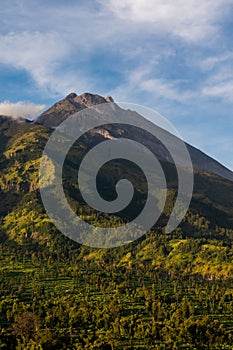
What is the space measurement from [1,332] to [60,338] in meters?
28.8

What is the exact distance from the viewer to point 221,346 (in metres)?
184

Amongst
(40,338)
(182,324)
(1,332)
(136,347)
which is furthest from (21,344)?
(182,324)

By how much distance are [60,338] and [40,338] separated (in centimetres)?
740

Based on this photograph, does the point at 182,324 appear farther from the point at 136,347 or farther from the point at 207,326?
the point at 136,347

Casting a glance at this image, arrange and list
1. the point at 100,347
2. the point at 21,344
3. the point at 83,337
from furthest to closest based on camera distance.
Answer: the point at 83,337 < the point at 100,347 < the point at 21,344

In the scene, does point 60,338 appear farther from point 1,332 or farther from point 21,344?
point 1,332

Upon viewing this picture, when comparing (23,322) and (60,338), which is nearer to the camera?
(60,338)

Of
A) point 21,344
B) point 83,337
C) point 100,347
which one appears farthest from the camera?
point 83,337

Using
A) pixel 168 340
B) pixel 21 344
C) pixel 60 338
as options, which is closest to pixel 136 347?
pixel 168 340

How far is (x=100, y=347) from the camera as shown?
17412 cm

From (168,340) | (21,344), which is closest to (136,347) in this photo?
(168,340)

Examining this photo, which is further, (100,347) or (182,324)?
(182,324)

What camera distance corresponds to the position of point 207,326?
191 meters

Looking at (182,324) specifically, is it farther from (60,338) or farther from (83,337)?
(60,338)
